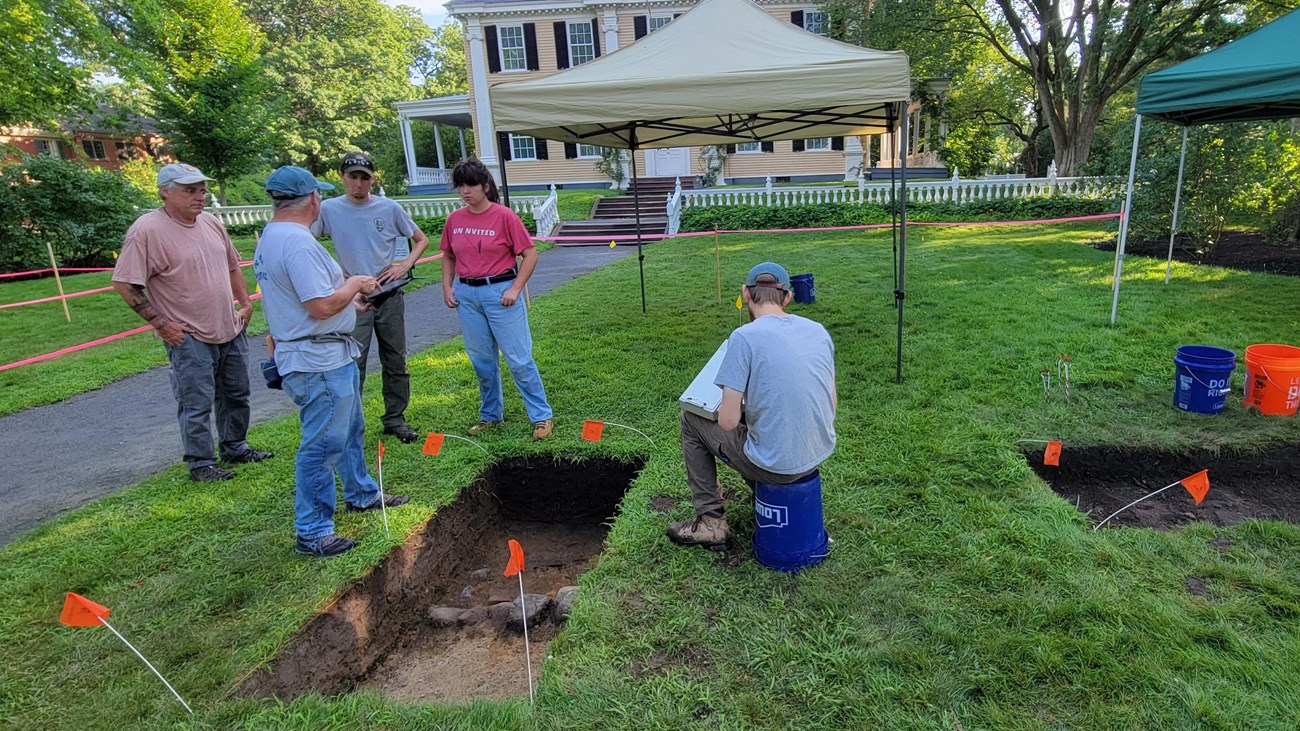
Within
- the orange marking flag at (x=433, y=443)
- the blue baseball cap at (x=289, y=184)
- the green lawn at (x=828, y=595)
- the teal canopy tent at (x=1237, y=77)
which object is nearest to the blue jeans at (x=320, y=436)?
the green lawn at (x=828, y=595)

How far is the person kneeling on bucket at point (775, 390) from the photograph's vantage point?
8.36 feet

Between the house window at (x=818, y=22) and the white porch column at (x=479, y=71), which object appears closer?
the house window at (x=818, y=22)

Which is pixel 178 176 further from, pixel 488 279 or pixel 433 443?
pixel 433 443

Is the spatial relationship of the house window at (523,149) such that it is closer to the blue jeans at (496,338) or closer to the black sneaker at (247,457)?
the blue jeans at (496,338)

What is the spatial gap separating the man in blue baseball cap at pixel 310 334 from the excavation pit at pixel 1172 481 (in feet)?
12.2

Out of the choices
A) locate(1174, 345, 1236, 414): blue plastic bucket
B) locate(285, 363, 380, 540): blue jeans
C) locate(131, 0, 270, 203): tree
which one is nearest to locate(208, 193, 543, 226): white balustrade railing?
locate(131, 0, 270, 203): tree

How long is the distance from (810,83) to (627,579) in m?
3.46

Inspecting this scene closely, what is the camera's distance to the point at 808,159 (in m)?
22.9

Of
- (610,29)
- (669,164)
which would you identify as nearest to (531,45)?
(610,29)

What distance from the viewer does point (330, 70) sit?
97.5 feet

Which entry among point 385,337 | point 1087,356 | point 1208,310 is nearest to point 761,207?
point 1208,310

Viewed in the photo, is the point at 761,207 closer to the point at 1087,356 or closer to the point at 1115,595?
the point at 1087,356

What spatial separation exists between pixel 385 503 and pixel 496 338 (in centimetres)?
119

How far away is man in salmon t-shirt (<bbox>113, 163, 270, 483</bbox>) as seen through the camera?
3627mm
